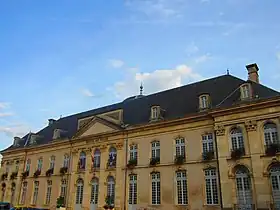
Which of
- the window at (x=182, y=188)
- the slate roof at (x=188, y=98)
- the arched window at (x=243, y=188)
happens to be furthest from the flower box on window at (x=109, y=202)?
the arched window at (x=243, y=188)

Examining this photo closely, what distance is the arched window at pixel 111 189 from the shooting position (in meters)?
23.2

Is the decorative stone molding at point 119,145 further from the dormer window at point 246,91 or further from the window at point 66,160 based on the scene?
the dormer window at point 246,91

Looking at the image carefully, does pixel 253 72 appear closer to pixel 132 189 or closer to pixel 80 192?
pixel 132 189

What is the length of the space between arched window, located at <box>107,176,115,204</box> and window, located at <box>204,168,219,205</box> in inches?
317

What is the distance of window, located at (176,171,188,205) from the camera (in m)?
19.8

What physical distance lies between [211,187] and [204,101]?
6073mm

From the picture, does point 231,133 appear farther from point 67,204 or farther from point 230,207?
point 67,204

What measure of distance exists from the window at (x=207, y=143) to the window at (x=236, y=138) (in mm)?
1545

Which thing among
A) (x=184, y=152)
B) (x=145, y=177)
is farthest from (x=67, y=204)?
(x=184, y=152)

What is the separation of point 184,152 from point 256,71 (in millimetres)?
8239

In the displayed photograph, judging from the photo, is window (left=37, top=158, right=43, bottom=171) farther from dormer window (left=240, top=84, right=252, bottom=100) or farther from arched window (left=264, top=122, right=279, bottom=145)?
arched window (left=264, top=122, right=279, bottom=145)

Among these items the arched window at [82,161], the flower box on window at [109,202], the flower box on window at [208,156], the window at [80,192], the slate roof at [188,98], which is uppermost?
the slate roof at [188,98]

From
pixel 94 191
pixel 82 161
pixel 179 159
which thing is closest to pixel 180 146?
pixel 179 159

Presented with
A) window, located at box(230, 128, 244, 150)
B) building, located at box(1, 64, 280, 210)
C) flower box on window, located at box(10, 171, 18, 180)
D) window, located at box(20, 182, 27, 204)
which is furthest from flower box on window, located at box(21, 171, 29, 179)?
window, located at box(230, 128, 244, 150)
